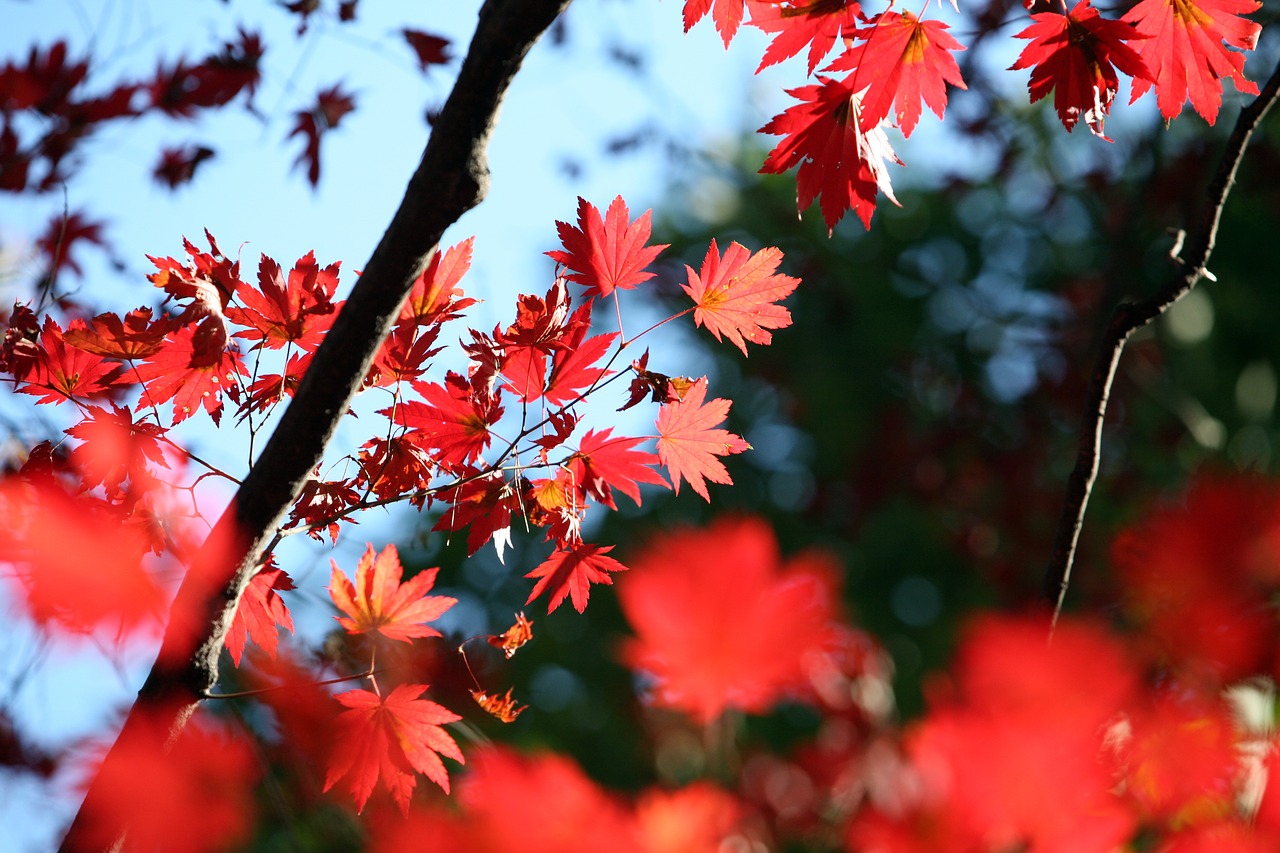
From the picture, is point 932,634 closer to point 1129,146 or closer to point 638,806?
point 1129,146

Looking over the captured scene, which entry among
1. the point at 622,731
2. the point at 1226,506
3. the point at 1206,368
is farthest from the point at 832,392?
the point at 1226,506

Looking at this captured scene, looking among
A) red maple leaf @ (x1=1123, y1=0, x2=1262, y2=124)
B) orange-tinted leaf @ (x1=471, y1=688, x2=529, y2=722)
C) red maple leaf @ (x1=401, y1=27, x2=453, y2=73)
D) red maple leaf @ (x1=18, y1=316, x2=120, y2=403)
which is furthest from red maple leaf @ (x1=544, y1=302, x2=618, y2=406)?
red maple leaf @ (x1=401, y1=27, x2=453, y2=73)

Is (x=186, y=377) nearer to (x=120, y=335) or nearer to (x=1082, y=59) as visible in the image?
(x=120, y=335)

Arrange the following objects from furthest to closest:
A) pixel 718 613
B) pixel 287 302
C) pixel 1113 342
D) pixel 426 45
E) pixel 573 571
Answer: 1. pixel 426 45
2. pixel 573 571
3. pixel 287 302
4. pixel 1113 342
5. pixel 718 613

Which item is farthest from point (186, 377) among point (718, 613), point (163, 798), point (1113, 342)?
point (1113, 342)

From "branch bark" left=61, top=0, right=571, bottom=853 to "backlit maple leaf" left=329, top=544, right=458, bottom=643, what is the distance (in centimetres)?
30

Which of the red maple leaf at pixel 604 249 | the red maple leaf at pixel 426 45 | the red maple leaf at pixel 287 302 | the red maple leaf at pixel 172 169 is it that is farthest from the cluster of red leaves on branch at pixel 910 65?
the red maple leaf at pixel 172 169

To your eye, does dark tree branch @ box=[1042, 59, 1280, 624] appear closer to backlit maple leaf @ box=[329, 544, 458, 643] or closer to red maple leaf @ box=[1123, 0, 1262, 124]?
red maple leaf @ box=[1123, 0, 1262, 124]

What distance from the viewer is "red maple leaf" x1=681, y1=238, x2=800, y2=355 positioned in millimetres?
1065

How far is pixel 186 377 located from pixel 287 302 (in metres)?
0.16

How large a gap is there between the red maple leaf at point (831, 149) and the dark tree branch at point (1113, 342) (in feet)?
0.97

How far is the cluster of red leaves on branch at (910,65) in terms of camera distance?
39.1 inches

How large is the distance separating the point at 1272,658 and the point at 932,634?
6738 mm

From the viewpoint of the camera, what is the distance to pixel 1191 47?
42.5 inches
